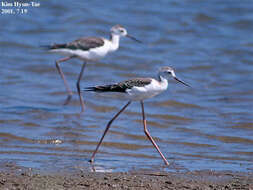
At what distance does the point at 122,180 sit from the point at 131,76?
6.20 metres

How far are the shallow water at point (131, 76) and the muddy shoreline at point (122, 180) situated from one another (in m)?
0.34

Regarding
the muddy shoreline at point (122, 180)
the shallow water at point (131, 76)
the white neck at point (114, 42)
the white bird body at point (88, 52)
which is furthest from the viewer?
the white neck at point (114, 42)

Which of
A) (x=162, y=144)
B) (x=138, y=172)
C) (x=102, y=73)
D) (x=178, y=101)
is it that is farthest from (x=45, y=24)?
(x=138, y=172)

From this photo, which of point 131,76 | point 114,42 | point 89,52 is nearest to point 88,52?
point 89,52

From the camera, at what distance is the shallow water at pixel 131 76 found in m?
6.86

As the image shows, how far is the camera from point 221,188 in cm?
519

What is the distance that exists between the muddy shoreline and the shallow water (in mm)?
338

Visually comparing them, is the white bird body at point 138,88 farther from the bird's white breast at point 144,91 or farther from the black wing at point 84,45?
the black wing at point 84,45

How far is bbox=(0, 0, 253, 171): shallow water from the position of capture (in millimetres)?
6855

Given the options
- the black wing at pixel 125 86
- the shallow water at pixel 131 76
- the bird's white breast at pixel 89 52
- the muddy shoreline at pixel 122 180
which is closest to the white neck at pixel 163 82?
the black wing at pixel 125 86

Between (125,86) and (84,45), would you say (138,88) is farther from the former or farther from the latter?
(84,45)

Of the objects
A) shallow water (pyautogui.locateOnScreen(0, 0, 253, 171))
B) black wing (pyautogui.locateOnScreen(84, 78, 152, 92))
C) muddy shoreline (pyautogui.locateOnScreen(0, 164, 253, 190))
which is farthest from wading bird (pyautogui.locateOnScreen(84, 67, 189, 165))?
muddy shoreline (pyautogui.locateOnScreen(0, 164, 253, 190))

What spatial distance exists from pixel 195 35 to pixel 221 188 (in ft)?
31.4

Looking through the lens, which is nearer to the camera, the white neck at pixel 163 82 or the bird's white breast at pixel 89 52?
the white neck at pixel 163 82
